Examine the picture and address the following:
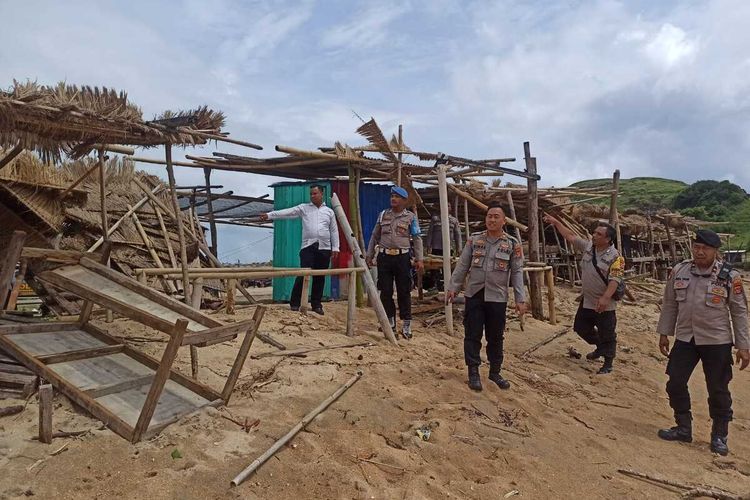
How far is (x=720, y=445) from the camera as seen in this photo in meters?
3.88

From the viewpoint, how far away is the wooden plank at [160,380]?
2.82 metres

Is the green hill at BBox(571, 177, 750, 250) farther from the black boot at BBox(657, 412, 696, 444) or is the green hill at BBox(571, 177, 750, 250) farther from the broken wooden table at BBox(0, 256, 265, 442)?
the broken wooden table at BBox(0, 256, 265, 442)

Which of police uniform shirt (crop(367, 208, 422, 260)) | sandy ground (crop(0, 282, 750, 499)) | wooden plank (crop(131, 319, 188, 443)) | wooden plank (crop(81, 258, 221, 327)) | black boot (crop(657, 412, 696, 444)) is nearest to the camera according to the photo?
sandy ground (crop(0, 282, 750, 499))

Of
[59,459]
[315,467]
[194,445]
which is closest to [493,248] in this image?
[315,467]

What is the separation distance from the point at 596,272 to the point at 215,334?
170 inches

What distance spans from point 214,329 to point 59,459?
3.28 ft

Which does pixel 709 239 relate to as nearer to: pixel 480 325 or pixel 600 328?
pixel 480 325

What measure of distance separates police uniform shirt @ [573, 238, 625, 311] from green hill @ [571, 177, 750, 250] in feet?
85.6

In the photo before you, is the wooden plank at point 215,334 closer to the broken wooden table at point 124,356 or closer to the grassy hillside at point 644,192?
the broken wooden table at point 124,356

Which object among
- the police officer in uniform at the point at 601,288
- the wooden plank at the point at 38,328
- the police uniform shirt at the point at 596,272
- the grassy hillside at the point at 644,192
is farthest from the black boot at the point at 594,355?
the grassy hillside at the point at 644,192

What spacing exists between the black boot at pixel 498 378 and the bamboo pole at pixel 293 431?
50.6 inches

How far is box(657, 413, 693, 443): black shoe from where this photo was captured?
4070mm

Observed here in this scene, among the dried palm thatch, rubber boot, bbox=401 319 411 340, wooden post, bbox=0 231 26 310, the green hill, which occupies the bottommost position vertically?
rubber boot, bbox=401 319 411 340

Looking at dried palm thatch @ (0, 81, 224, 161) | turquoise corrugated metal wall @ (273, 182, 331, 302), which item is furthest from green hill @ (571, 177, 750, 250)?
dried palm thatch @ (0, 81, 224, 161)
